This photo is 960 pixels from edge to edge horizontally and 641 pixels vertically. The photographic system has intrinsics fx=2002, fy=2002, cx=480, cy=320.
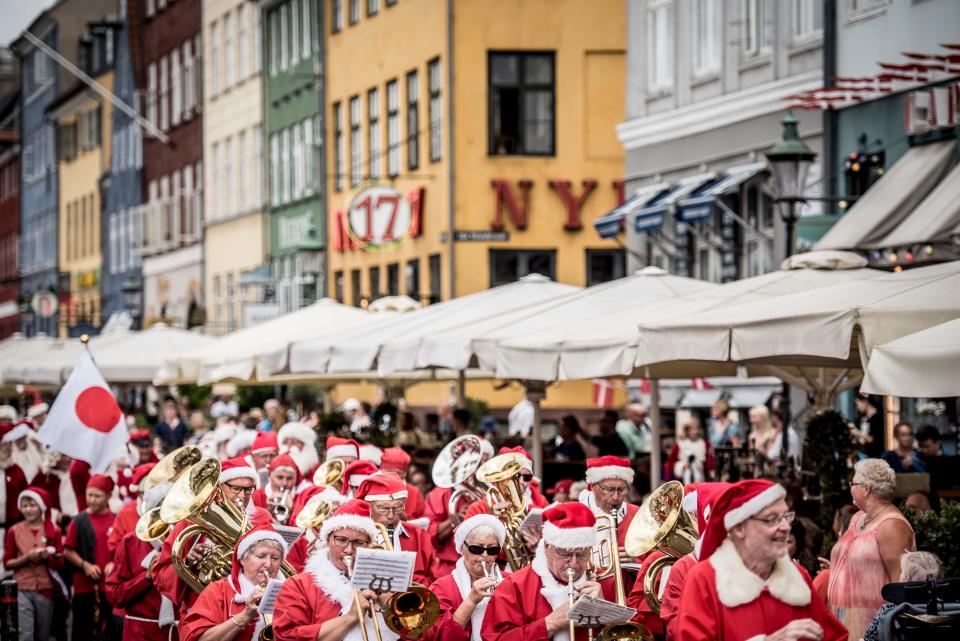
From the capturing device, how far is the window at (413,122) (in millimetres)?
40125

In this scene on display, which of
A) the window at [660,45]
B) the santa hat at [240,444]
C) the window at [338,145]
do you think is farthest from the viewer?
the window at [338,145]

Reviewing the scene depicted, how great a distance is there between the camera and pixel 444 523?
44.7 ft

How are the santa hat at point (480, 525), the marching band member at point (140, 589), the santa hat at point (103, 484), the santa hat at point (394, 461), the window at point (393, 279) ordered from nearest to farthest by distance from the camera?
1. the santa hat at point (480, 525)
2. the marching band member at point (140, 589)
3. the santa hat at point (394, 461)
4. the santa hat at point (103, 484)
5. the window at point (393, 279)

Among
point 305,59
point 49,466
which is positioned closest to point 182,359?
point 49,466

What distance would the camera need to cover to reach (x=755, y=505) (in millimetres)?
7059

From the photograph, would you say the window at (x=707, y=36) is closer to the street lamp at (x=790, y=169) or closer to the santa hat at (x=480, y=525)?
the street lamp at (x=790, y=169)

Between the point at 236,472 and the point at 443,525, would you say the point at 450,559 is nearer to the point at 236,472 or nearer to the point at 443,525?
the point at 443,525

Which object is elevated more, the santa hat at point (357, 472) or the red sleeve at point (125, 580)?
the santa hat at point (357, 472)

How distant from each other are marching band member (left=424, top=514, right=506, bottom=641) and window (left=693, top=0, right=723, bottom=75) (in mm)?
18471

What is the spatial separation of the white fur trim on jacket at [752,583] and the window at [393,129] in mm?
34109

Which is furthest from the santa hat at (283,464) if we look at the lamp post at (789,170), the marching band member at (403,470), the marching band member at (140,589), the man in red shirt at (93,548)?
the lamp post at (789,170)

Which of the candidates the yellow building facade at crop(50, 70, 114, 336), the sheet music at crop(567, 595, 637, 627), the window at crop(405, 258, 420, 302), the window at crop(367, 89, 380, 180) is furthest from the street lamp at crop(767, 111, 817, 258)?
the yellow building facade at crop(50, 70, 114, 336)

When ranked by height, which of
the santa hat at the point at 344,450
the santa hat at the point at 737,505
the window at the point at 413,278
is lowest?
the santa hat at the point at 344,450

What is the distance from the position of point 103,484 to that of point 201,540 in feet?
12.8
